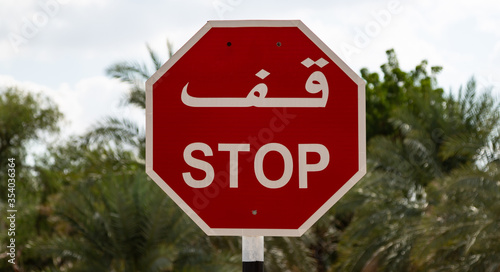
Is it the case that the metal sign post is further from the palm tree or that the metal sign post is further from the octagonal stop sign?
the palm tree

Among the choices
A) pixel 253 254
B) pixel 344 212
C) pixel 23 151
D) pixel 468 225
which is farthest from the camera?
pixel 23 151

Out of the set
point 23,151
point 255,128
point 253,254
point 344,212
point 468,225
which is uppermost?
point 23,151

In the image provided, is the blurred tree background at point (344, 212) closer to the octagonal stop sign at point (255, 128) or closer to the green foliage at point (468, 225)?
the green foliage at point (468, 225)

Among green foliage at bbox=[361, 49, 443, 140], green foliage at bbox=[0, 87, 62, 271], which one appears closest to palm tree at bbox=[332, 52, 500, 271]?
green foliage at bbox=[361, 49, 443, 140]

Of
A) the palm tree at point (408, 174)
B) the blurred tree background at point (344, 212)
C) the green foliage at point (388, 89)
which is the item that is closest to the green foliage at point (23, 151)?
the blurred tree background at point (344, 212)

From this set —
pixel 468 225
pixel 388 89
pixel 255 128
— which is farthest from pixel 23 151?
pixel 255 128

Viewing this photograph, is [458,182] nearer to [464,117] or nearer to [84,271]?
[464,117]

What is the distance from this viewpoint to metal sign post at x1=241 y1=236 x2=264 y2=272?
1828 millimetres

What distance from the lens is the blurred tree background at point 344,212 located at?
32.1 feet

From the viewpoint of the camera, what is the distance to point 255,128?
187 cm

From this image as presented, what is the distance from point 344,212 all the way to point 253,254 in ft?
38.7

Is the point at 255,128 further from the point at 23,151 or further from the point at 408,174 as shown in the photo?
the point at 23,151

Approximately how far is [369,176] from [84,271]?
5.64 m

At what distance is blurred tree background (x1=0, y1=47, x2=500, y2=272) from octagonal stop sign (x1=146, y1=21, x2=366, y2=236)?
300 inches
